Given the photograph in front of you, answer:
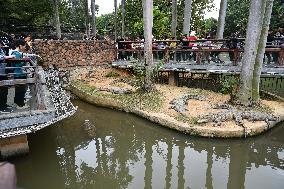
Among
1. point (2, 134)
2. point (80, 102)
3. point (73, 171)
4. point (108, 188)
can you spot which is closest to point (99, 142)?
point (73, 171)

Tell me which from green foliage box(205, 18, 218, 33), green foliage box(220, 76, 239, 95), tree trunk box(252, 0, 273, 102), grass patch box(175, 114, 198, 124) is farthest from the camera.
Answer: green foliage box(205, 18, 218, 33)

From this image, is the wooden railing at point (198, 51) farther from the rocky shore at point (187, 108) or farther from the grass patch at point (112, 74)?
the rocky shore at point (187, 108)

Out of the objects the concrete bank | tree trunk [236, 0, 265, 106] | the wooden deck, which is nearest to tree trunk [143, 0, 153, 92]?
the wooden deck

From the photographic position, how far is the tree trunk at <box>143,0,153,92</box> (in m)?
13.7

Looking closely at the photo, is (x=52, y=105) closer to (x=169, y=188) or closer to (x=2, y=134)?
(x=2, y=134)

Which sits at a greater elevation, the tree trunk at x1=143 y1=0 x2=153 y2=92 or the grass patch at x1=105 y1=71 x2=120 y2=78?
the tree trunk at x1=143 y1=0 x2=153 y2=92

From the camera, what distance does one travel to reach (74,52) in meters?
18.2

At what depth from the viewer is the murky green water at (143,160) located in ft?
27.2

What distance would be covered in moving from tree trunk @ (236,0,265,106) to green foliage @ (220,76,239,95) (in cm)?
73

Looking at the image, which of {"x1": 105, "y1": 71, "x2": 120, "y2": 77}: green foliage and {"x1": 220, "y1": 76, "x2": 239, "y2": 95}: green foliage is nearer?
{"x1": 220, "y1": 76, "x2": 239, "y2": 95}: green foliage

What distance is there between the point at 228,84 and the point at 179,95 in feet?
7.23

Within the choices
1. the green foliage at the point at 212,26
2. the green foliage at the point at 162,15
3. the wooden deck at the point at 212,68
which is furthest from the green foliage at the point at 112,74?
the green foliage at the point at 212,26

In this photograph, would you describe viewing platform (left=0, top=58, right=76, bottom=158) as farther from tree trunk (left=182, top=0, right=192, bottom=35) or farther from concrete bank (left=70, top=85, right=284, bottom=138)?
tree trunk (left=182, top=0, right=192, bottom=35)

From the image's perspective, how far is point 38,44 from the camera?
57.1 ft
